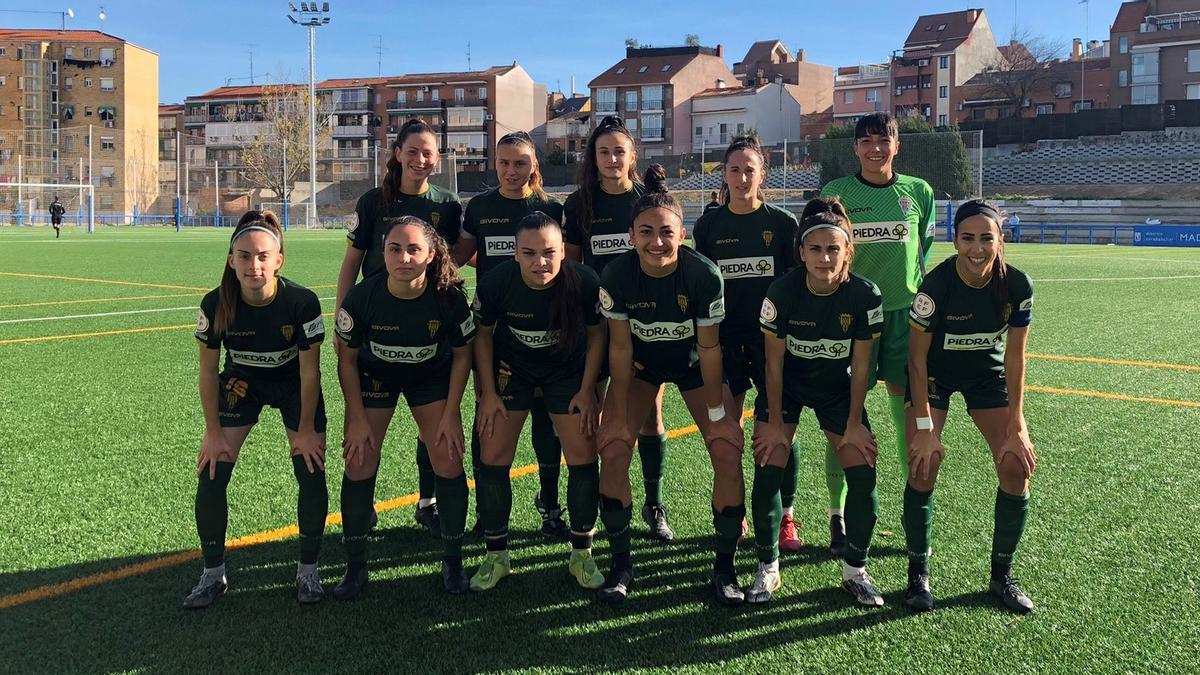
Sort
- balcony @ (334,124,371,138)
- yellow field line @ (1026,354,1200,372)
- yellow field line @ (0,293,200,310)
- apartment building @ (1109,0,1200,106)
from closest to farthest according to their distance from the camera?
Answer: yellow field line @ (1026,354,1200,372)
yellow field line @ (0,293,200,310)
apartment building @ (1109,0,1200,106)
balcony @ (334,124,371,138)

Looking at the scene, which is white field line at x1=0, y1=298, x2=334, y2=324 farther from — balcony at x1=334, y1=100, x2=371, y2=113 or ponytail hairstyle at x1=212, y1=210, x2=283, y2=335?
balcony at x1=334, y1=100, x2=371, y2=113

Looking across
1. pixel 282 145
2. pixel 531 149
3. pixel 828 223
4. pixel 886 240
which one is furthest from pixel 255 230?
pixel 282 145

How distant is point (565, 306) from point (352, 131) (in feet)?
310

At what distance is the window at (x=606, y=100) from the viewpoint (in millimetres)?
85250

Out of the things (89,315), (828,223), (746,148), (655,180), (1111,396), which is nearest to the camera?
(828,223)

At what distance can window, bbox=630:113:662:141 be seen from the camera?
3292 inches

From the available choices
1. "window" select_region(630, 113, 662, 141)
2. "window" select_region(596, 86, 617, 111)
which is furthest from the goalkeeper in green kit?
"window" select_region(596, 86, 617, 111)

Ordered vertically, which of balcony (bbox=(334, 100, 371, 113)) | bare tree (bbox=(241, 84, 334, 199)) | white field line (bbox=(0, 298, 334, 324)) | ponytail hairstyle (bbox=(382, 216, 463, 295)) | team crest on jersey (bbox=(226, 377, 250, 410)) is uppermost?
balcony (bbox=(334, 100, 371, 113))

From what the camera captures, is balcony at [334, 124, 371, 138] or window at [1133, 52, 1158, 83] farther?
balcony at [334, 124, 371, 138]

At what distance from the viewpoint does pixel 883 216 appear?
4801 mm

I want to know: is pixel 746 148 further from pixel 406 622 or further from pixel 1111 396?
pixel 1111 396

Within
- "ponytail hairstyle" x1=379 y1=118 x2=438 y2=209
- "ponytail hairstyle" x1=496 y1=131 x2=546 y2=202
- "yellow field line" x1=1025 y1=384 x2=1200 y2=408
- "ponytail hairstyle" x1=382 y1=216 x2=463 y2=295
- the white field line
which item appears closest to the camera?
"ponytail hairstyle" x1=382 y1=216 x2=463 y2=295

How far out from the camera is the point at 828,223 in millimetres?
3963

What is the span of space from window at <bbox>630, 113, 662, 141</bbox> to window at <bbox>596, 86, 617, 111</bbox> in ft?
11.0
